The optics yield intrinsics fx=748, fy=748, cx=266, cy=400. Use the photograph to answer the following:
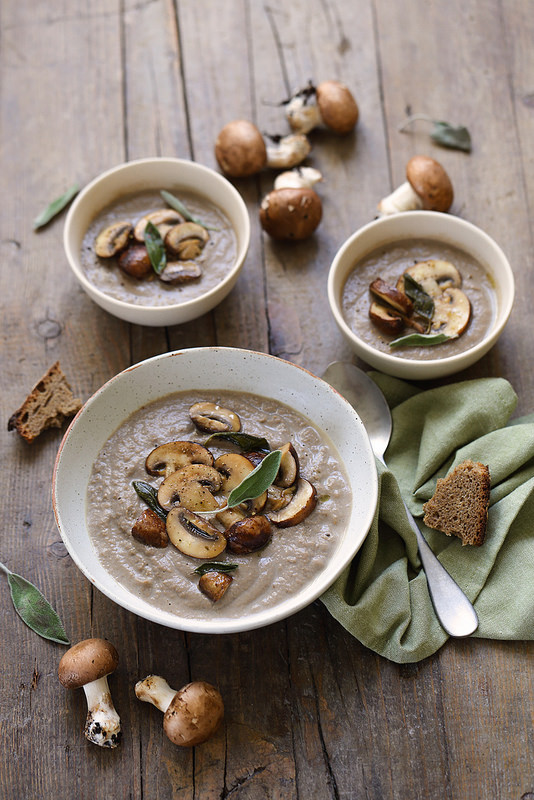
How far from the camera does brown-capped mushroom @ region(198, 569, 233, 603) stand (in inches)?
88.9

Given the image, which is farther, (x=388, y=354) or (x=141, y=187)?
(x=141, y=187)

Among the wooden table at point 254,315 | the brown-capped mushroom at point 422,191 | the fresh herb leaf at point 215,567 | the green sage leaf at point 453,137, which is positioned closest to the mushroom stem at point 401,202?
the brown-capped mushroom at point 422,191

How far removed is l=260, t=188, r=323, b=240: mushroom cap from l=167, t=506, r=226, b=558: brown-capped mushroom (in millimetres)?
1259

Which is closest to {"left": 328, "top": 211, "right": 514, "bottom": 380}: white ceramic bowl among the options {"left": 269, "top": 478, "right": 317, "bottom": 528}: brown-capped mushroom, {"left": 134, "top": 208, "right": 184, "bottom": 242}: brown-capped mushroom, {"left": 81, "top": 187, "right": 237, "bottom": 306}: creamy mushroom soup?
{"left": 81, "top": 187, "right": 237, "bottom": 306}: creamy mushroom soup

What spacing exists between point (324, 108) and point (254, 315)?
3.29 ft

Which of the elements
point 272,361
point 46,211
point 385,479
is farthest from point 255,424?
point 46,211

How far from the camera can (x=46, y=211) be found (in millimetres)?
3193

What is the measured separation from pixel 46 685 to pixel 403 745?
1.16 m

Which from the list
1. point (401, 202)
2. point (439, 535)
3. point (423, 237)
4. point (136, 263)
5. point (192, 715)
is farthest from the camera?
Result: point (401, 202)

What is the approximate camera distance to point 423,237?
9.67ft

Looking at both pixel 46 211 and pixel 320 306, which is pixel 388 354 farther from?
pixel 46 211

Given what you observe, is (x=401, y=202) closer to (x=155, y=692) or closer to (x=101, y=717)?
(x=155, y=692)

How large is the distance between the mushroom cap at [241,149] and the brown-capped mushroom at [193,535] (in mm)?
1549

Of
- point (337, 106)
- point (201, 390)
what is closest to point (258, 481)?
point (201, 390)
